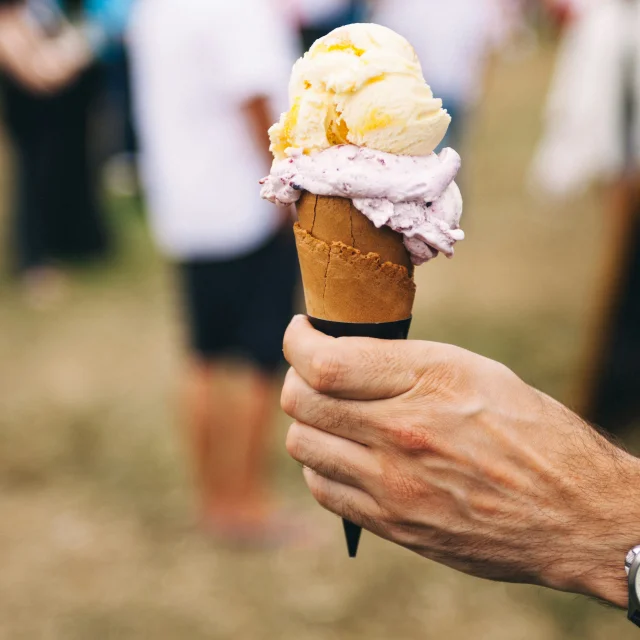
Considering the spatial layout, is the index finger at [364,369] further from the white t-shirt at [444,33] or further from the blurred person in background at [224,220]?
the white t-shirt at [444,33]

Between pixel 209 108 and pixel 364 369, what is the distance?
77.7 inches

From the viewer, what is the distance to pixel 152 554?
312 cm

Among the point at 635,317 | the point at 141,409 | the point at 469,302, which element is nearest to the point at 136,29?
the point at 141,409

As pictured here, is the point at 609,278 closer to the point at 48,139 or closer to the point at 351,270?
the point at 351,270

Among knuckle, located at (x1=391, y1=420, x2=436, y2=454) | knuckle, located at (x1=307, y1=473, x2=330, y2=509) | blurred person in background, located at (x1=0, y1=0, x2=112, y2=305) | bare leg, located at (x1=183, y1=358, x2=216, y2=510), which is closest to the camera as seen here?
knuckle, located at (x1=391, y1=420, x2=436, y2=454)

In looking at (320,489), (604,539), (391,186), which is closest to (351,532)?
(320,489)

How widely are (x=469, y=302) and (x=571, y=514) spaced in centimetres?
450

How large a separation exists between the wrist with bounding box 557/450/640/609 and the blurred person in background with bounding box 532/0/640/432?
2533 millimetres

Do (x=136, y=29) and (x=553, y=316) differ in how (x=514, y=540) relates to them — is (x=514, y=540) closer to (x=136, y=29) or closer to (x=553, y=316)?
(x=136, y=29)

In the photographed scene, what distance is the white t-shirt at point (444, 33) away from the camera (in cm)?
610

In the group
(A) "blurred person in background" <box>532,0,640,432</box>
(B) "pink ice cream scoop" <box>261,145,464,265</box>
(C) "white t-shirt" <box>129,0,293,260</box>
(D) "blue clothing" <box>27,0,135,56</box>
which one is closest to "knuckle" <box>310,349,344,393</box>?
(B) "pink ice cream scoop" <box>261,145,464,265</box>

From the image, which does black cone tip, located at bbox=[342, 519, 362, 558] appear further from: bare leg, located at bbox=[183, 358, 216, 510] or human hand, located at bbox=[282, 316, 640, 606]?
bare leg, located at bbox=[183, 358, 216, 510]

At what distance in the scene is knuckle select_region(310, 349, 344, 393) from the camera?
1.11m

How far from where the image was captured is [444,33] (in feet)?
20.0
